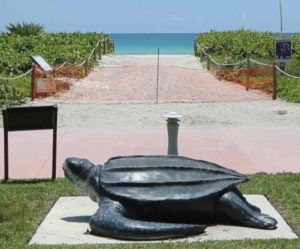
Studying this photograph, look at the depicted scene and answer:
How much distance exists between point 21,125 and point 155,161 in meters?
2.74

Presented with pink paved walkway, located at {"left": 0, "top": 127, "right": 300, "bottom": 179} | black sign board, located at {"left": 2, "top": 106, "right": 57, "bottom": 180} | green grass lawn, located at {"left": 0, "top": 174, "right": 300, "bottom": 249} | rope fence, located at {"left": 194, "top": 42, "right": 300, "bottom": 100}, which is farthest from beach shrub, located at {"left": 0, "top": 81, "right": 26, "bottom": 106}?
green grass lawn, located at {"left": 0, "top": 174, "right": 300, "bottom": 249}

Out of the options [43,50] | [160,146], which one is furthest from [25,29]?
[160,146]

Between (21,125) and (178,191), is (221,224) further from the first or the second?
(21,125)

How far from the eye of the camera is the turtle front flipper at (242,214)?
6.45 m

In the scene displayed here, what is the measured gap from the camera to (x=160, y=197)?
629cm

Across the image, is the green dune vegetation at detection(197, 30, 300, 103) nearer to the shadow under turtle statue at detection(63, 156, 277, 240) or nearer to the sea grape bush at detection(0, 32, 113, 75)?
the sea grape bush at detection(0, 32, 113, 75)

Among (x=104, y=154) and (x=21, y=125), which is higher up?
(x=21, y=125)

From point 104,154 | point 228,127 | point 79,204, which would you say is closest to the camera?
point 79,204

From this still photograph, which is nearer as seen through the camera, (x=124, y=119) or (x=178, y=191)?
(x=178, y=191)

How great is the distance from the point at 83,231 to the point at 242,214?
1382 mm

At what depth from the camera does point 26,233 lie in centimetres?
653

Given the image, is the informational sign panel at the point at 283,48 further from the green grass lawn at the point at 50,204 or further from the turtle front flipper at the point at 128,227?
the turtle front flipper at the point at 128,227

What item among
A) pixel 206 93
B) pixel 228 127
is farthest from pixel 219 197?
pixel 206 93

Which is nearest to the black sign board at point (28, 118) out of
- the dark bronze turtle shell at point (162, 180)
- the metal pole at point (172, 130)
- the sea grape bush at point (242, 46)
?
the metal pole at point (172, 130)
